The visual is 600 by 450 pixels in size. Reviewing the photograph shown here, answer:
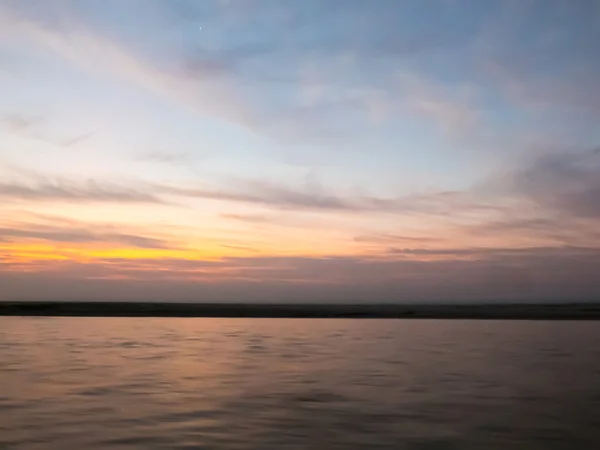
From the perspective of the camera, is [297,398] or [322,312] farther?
[322,312]

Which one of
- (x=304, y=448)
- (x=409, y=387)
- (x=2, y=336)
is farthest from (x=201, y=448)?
(x=2, y=336)

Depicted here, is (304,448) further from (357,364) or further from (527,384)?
(357,364)

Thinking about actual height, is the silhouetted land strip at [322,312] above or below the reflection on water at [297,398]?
above

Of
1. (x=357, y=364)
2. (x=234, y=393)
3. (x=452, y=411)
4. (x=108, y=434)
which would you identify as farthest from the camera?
(x=357, y=364)

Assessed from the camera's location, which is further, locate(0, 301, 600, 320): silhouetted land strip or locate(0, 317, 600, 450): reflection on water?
locate(0, 301, 600, 320): silhouetted land strip

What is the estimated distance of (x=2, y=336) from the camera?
110 ft

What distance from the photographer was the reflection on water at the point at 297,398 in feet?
37.2

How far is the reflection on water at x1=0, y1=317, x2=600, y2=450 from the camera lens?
11.3 m

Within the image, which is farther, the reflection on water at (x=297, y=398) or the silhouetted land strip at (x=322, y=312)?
the silhouetted land strip at (x=322, y=312)

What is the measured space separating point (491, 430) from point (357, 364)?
9.82 m

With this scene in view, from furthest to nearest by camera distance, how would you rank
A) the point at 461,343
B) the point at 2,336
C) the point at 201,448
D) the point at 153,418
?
1. the point at 2,336
2. the point at 461,343
3. the point at 153,418
4. the point at 201,448

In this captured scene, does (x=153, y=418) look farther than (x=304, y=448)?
Yes

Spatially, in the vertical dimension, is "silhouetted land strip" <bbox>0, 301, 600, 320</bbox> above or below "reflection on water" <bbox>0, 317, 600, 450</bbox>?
above

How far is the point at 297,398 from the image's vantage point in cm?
1505
